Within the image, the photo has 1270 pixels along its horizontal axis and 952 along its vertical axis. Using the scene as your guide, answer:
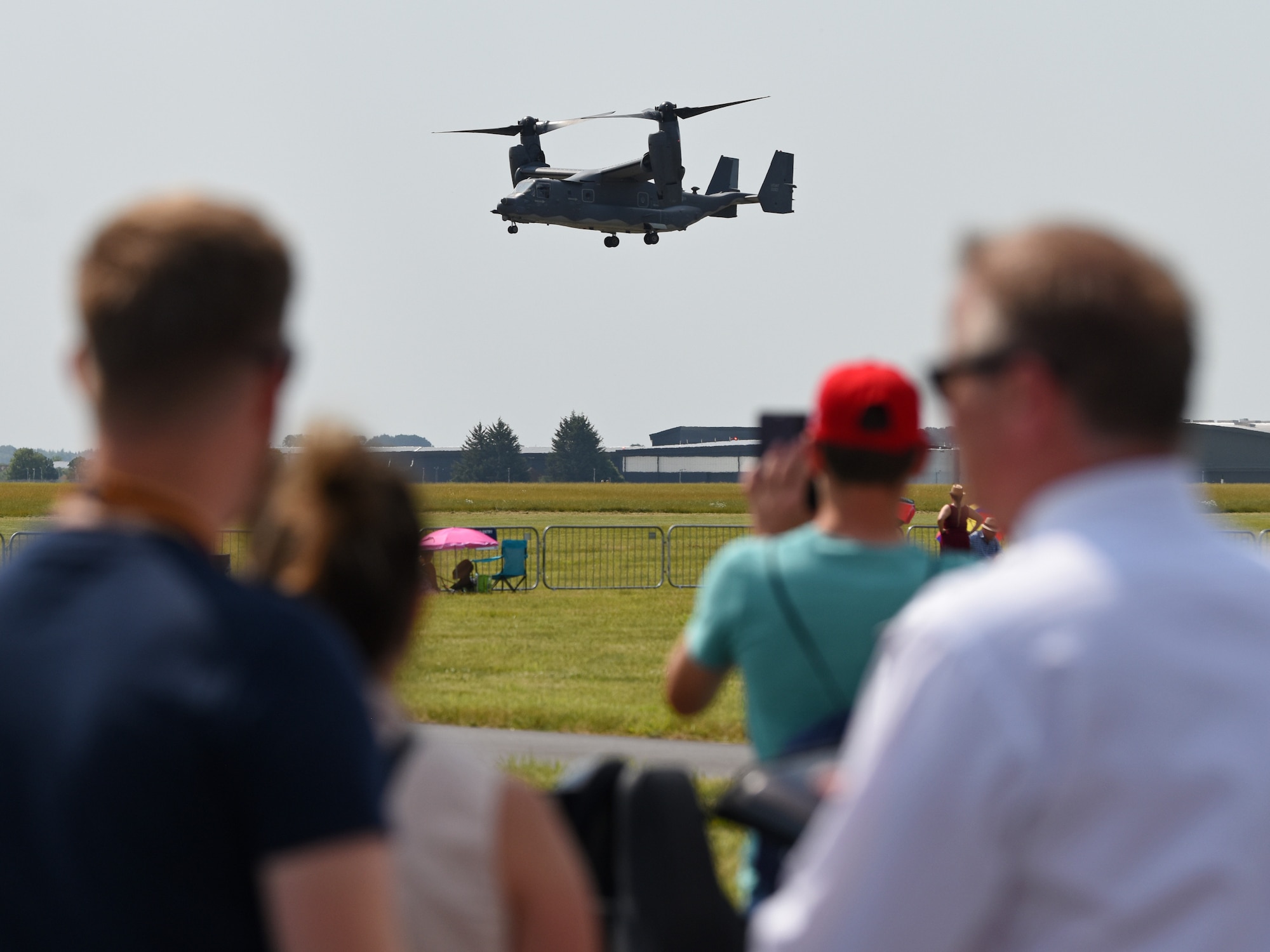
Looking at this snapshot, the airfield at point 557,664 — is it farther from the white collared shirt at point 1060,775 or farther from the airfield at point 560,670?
the white collared shirt at point 1060,775

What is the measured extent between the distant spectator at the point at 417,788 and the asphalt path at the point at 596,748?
7002mm

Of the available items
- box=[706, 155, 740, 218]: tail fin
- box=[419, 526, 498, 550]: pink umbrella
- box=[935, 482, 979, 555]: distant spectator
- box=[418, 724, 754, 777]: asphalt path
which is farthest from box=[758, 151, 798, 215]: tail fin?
box=[418, 724, 754, 777]: asphalt path

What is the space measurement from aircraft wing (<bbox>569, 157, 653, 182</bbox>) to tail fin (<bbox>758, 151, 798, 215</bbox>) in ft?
59.2

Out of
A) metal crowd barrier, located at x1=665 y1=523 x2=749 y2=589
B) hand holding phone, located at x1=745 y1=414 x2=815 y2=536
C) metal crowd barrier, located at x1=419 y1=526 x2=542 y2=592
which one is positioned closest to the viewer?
hand holding phone, located at x1=745 y1=414 x2=815 y2=536

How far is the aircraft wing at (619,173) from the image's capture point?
170ft

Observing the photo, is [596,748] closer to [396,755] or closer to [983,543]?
[983,543]

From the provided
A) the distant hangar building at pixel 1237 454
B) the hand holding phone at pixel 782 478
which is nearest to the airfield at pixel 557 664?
the hand holding phone at pixel 782 478

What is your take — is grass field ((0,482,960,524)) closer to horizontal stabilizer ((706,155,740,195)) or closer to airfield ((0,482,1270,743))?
horizontal stabilizer ((706,155,740,195))

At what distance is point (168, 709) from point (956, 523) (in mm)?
14808

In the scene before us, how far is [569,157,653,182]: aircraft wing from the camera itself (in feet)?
170

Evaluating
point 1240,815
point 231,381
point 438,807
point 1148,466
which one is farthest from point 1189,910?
point 231,381

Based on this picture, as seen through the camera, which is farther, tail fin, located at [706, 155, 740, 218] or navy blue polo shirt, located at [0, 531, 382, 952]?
tail fin, located at [706, 155, 740, 218]

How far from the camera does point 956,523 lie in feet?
51.7

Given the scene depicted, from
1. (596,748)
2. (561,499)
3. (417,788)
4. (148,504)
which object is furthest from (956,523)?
(561,499)
